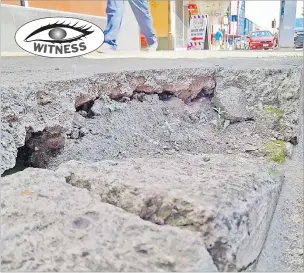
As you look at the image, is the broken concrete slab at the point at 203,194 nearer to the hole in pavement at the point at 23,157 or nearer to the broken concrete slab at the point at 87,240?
the broken concrete slab at the point at 87,240

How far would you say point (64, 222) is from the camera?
1.92 feet

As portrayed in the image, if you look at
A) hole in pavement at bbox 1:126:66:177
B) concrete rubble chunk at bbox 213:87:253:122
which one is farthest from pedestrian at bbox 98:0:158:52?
hole in pavement at bbox 1:126:66:177

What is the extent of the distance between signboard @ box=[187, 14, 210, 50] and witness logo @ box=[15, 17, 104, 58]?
38.3 inches

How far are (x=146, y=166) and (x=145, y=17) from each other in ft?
8.67

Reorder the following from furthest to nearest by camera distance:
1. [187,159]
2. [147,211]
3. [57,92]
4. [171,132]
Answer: [171,132], [57,92], [187,159], [147,211]

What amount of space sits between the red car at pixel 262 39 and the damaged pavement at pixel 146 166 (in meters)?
1.75

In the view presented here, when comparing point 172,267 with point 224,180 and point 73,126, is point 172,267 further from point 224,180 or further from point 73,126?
point 73,126

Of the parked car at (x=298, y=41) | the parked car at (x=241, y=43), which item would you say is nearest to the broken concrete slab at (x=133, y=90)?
the parked car at (x=298, y=41)

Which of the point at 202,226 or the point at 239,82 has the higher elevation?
the point at 239,82

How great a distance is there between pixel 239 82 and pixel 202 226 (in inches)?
33.3

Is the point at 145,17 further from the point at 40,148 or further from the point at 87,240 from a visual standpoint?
the point at 87,240

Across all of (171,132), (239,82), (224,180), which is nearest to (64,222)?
(224,180)

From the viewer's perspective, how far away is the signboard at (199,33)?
2999 millimetres

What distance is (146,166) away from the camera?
32.1 inches
